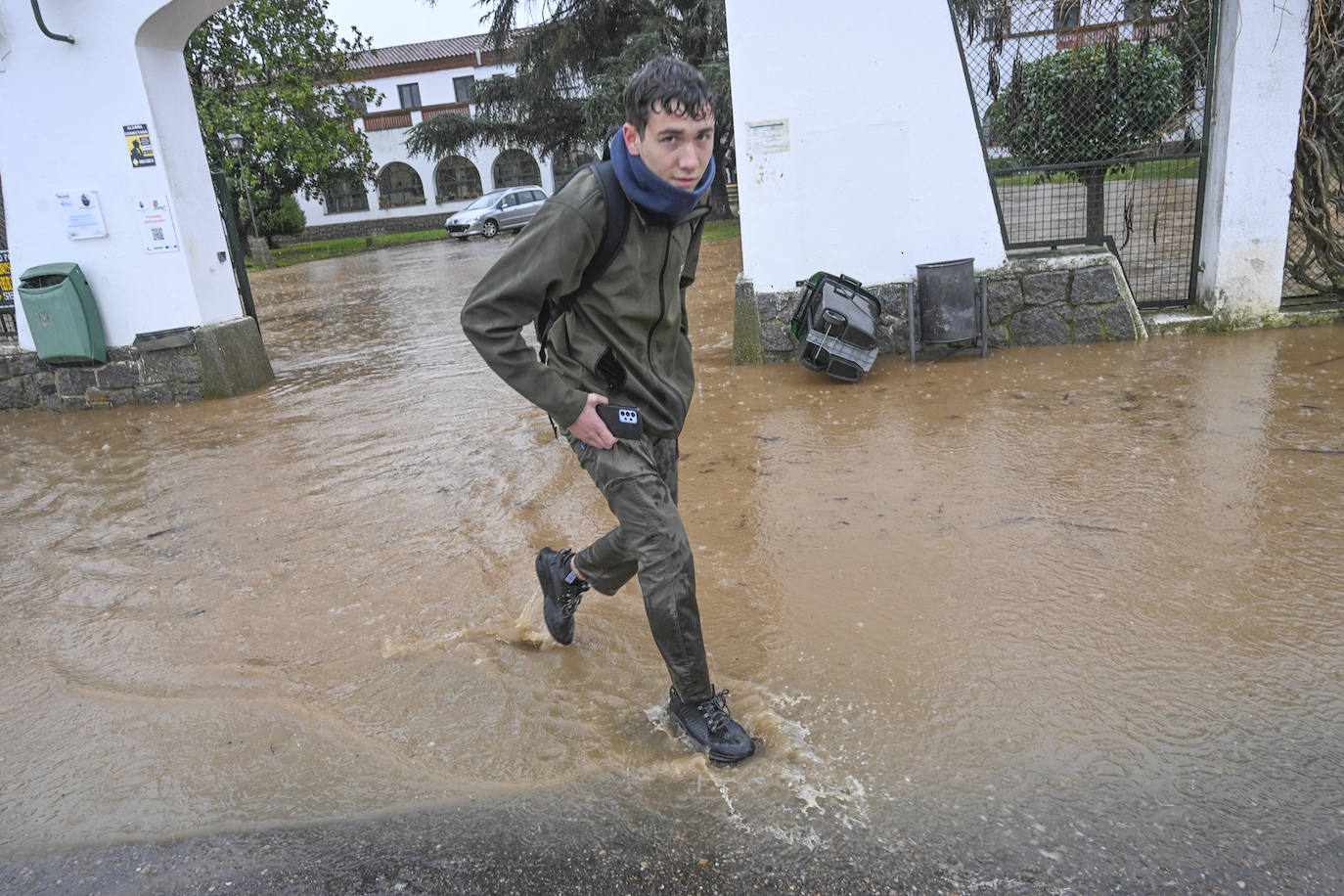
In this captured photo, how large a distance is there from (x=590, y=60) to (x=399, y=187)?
65.4 feet

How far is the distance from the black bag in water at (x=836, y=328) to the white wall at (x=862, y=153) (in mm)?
426

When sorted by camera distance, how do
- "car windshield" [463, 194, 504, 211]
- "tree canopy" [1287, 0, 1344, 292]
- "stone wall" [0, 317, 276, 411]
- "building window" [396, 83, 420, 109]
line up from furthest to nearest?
1. "building window" [396, 83, 420, 109]
2. "car windshield" [463, 194, 504, 211]
3. "stone wall" [0, 317, 276, 411]
4. "tree canopy" [1287, 0, 1344, 292]

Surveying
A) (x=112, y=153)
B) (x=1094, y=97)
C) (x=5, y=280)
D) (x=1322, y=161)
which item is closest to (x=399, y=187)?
(x=5, y=280)

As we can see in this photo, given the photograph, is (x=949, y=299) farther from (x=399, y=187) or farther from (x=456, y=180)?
(x=399, y=187)

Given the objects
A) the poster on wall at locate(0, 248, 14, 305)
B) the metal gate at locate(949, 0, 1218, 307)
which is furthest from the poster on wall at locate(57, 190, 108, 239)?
the metal gate at locate(949, 0, 1218, 307)

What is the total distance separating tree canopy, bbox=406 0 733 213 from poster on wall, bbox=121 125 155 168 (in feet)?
35.0

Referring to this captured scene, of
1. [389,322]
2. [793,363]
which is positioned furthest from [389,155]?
[793,363]

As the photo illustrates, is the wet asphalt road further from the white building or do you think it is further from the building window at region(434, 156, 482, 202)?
the building window at region(434, 156, 482, 202)

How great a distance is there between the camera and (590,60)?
81.3 ft

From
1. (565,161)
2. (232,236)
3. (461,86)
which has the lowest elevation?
(232,236)

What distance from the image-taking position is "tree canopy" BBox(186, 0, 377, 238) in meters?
20.0

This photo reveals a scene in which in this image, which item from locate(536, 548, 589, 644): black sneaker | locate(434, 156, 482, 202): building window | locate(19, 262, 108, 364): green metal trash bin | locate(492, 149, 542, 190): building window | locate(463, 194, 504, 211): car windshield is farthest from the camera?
locate(434, 156, 482, 202): building window

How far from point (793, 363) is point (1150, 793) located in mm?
4980

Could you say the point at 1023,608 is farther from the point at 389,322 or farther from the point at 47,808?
the point at 389,322
